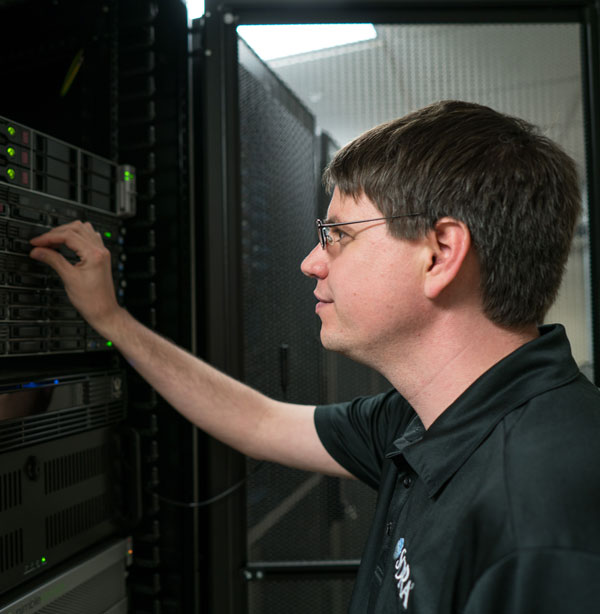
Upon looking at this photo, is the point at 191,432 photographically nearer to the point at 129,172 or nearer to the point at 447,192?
the point at 129,172

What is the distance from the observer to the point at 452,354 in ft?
2.56

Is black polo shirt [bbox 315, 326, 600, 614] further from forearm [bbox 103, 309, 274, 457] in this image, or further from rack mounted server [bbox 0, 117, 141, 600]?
rack mounted server [bbox 0, 117, 141, 600]

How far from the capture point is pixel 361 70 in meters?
1.14

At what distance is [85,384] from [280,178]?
569 millimetres

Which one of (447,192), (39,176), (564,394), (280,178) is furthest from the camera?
(280,178)

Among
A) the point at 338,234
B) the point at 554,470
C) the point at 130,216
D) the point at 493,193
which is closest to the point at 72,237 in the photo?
the point at 130,216

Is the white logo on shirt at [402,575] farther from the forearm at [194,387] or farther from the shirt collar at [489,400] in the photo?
the forearm at [194,387]

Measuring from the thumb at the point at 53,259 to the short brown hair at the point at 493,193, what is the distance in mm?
496

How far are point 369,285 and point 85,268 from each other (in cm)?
48

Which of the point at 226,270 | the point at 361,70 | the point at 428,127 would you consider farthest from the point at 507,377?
the point at 361,70

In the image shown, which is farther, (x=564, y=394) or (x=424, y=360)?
(x=424, y=360)

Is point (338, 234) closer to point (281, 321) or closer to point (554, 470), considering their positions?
point (281, 321)

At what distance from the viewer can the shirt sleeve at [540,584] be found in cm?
50

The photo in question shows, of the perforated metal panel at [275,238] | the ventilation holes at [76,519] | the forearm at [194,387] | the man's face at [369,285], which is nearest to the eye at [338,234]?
the man's face at [369,285]
